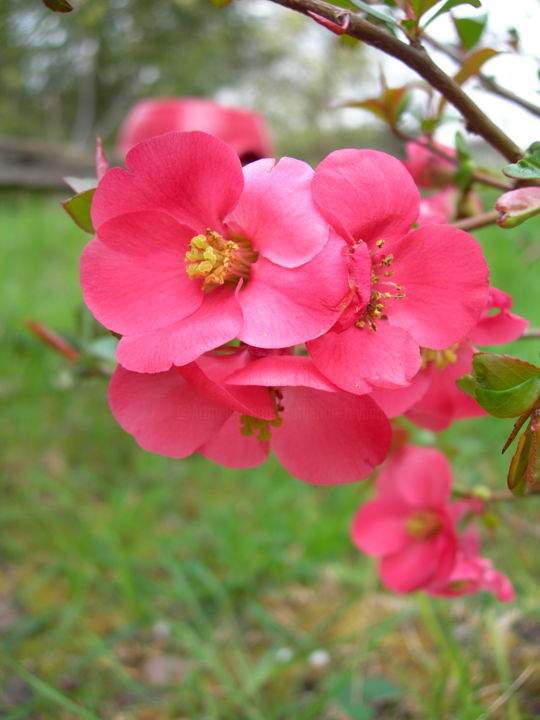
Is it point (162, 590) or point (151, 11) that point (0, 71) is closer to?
point (151, 11)

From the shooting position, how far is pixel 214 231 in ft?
1.54

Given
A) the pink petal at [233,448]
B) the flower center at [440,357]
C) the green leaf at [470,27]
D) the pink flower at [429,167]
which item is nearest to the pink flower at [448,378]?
the flower center at [440,357]

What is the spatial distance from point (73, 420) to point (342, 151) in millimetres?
1225

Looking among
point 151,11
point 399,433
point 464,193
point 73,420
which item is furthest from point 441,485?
point 151,11

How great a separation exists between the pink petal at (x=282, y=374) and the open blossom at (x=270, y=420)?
Answer: 0.02m

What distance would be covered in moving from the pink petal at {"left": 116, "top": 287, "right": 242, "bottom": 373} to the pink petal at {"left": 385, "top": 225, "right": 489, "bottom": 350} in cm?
11

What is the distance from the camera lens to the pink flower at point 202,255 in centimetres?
41

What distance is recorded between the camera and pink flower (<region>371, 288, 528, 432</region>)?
0.49m

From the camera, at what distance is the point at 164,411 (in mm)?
478

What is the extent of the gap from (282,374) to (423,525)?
0.45 m

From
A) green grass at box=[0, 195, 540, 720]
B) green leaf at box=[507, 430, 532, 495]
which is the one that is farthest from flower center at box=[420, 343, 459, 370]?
green grass at box=[0, 195, 540, 720]

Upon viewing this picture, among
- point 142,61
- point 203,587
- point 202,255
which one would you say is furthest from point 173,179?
point 142,61

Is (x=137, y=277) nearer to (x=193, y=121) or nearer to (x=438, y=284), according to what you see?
(x=438, y=284)

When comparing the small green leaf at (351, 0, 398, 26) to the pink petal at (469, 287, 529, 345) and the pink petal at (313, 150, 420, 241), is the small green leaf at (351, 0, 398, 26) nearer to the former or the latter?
the pink petal at (313, 150, 420, 241)
